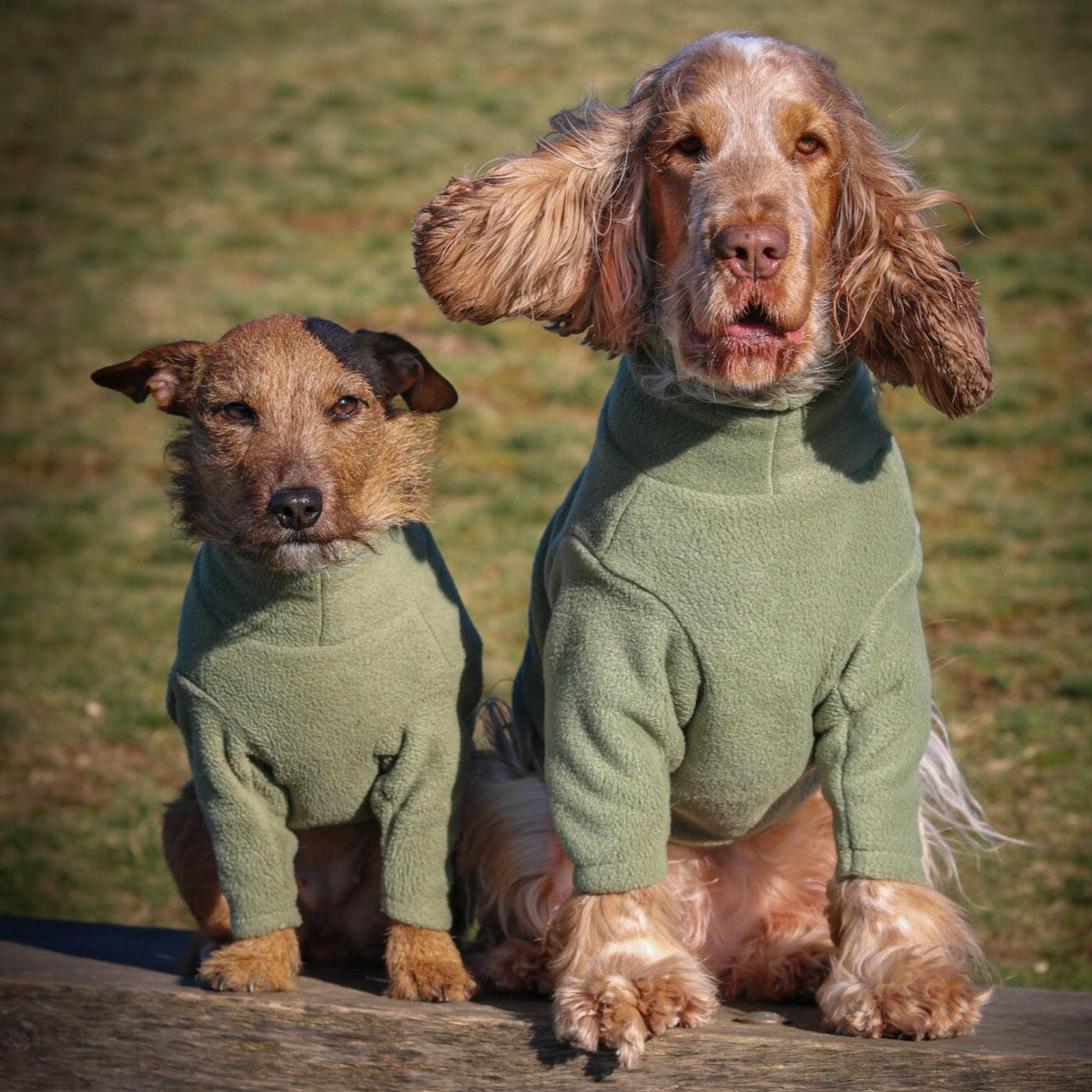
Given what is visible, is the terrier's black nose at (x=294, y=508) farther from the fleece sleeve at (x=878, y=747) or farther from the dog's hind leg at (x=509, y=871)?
the fleece sleeve at (x=878, y=747)

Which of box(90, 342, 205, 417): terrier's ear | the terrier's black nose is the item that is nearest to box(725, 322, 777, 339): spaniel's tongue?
the terrier's black nose

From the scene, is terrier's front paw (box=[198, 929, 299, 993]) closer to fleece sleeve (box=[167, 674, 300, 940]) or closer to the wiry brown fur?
fleece sleeve (box=[167, 674, 300, 940])

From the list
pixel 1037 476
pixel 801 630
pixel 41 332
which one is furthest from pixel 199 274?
pixel 801 630

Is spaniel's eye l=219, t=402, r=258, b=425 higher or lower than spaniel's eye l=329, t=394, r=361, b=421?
lower

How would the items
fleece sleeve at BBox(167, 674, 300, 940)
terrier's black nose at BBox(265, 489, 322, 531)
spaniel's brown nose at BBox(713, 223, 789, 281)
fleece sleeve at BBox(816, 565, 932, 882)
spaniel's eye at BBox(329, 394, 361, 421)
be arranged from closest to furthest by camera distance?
spaniel's brown nose at BBox(713, 223, 789, 281)
fleece sleeve at BBox(816, 565, 932, 882)
terrier's black nose at BBox(265, 489, 322, 531)
fleece sleeve at BBox(167, 674, 300, 940)
spaniel's eye at BBox(329, 394, 361, 421)

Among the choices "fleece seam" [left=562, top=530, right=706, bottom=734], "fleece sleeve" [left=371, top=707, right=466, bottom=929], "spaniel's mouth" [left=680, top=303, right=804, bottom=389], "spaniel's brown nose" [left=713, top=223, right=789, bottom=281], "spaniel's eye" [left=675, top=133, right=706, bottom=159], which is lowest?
"fleece sleeve" [left=371, top=707, right=466, bottom=929]

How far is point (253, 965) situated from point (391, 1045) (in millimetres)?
437

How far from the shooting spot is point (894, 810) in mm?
3357

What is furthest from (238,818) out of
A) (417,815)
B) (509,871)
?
(509,871)

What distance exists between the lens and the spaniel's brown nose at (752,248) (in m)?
3.10

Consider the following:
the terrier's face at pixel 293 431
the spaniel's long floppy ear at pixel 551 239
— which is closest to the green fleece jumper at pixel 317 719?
the terrier's face at pixel 293 431

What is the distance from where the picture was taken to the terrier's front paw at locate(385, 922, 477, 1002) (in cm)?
362

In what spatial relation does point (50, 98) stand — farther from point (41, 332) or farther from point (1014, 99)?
point (1014, 99)

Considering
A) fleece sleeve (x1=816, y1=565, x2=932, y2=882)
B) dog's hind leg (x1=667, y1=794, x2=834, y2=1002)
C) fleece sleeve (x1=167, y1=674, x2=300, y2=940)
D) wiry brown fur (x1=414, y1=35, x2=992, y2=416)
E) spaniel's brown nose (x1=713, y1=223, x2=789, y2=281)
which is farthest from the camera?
dog's hind leg (x1=667, y1=794, x2=834, y2=1002)
